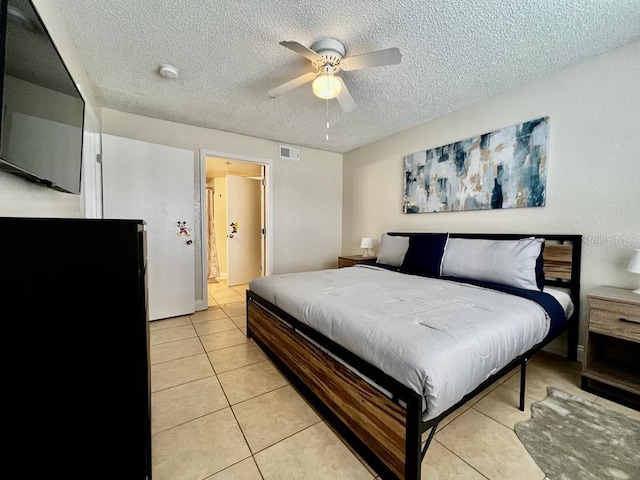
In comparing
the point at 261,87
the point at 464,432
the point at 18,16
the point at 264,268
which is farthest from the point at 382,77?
the point at 264,268

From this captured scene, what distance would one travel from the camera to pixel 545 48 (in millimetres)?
1947

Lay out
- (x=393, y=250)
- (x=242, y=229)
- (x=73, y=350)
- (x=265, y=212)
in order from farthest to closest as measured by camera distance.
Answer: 1. (x=242, y=229)
2. (x=265, y=212)
3. (x=393, y=250)
4. (x=73, y=350)

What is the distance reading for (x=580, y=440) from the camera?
1.37 metres

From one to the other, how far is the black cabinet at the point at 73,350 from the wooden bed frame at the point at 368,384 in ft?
2.89

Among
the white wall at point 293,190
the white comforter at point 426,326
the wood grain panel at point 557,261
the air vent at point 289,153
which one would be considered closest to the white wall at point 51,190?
the white wall at point 293,190

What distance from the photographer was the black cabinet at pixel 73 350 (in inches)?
26.3

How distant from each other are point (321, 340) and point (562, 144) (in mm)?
2633

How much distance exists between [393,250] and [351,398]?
7.17ft

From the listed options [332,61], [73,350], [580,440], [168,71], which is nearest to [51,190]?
[73,350]

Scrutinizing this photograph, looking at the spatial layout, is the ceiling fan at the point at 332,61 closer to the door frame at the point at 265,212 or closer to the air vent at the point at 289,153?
the door frame at the point at 265,212

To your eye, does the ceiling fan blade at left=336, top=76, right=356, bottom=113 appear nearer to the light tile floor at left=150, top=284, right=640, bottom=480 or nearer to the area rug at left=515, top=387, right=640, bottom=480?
the light tile floor at left=150, top=284, right=640, bottom=480

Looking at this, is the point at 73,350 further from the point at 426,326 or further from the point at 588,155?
the point at 588,155

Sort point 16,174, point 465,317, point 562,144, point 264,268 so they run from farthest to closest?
point 264,268 < point 562,144 < point 465,317 < point 16,174

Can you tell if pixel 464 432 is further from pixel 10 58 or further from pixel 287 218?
pixel 287 218
